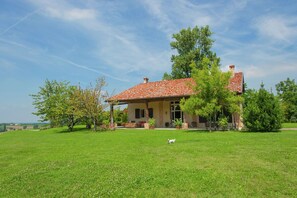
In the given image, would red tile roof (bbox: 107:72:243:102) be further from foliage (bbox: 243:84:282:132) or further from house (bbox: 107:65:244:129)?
foliage (bbox: 243:84:282:132)

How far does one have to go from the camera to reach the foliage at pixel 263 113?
664 inches

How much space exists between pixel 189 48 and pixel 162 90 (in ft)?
50.0

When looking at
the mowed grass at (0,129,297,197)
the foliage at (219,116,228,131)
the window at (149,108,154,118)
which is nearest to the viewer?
the mowed grass at (0,129,297,197)

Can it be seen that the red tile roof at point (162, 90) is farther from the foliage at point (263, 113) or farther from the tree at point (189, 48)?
the tree at point (189, 48)

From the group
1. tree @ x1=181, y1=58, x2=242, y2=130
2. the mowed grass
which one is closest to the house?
tree @ x1=181, y1=58, x2=242, y2=130

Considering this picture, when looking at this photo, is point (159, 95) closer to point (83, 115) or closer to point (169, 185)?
point (83, 115)

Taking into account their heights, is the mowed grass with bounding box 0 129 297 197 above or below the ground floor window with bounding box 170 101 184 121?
below

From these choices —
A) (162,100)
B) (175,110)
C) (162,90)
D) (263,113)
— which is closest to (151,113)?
(175,110)

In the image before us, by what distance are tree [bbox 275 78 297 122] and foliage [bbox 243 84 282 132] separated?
1302 centimetres

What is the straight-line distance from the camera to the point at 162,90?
85.1 ft

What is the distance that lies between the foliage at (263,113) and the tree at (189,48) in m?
20.7

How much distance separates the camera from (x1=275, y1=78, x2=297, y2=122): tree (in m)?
34.4

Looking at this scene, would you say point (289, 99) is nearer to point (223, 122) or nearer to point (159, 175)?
point (223, 122)

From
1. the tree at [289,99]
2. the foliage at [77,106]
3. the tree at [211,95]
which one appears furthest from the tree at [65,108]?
the tree at [289,99]
